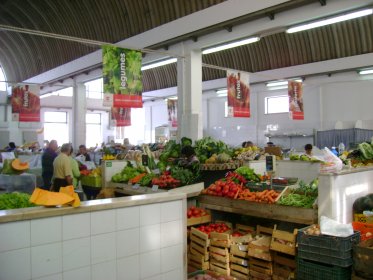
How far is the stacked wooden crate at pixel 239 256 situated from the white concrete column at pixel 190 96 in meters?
5.03

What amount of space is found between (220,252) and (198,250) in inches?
15.7

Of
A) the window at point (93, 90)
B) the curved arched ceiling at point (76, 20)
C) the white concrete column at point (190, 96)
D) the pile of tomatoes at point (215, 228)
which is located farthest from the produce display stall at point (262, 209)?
the window at point (93, 90)

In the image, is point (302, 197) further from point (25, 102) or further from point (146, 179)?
point (25, 102)

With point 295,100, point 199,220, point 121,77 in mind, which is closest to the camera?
point 199,220

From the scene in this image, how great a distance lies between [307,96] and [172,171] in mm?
10004

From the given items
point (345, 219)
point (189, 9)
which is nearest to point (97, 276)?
point (345, 219)

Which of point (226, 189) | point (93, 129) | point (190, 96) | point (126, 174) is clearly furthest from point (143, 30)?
point (93, 129)

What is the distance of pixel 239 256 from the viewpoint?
5.56 m

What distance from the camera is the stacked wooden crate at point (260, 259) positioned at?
523 cm

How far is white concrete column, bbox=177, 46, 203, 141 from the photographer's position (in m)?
10.5

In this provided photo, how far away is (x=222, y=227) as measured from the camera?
6133mm

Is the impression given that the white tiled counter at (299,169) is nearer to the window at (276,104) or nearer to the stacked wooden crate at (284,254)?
the stacked wooden crate at (284,254)

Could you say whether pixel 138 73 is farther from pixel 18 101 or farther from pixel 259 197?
pixel 18 101

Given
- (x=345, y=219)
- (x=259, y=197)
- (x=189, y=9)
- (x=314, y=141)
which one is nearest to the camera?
(x=345, y=219)
